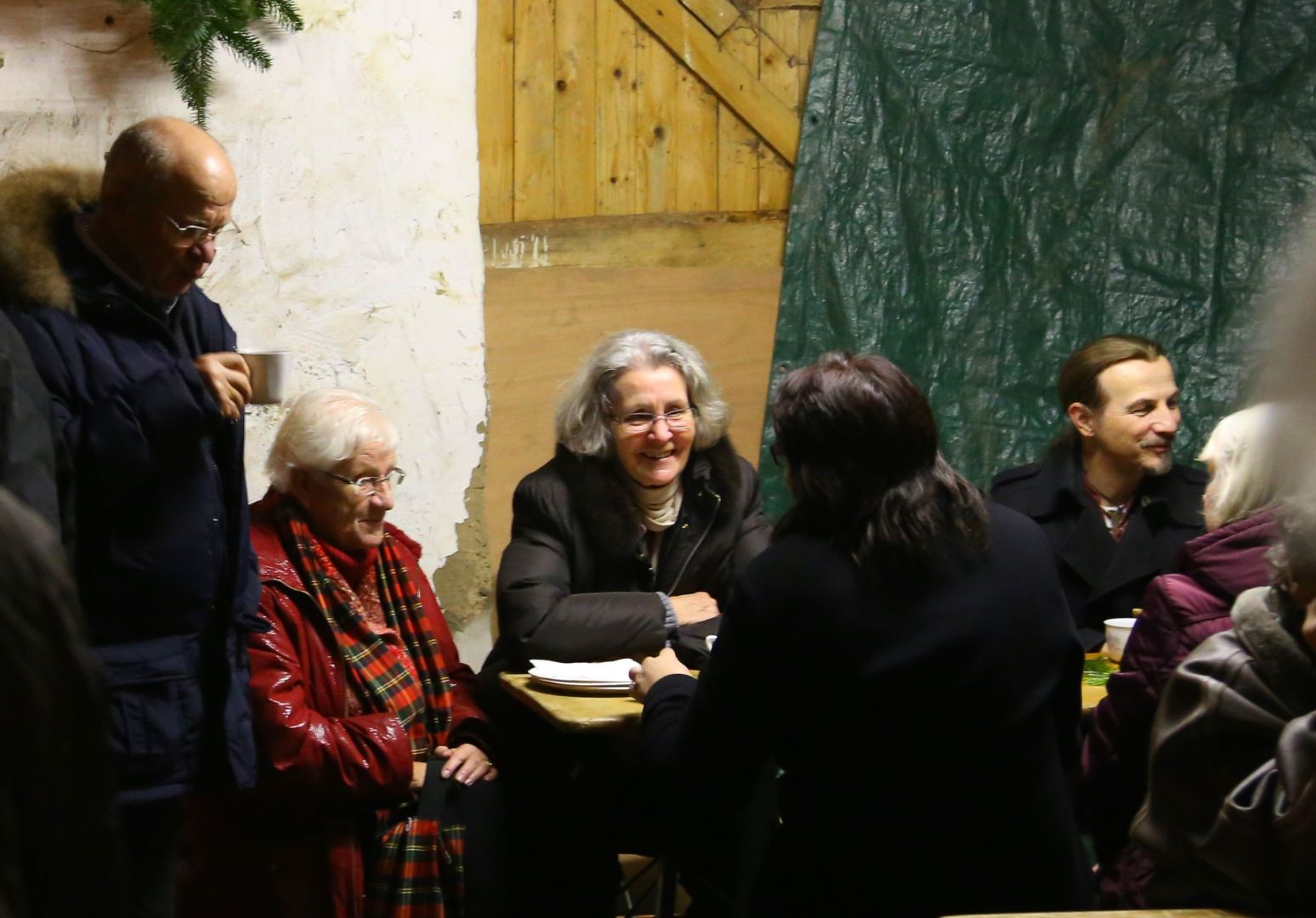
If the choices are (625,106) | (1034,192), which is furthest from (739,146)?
(1034,192)

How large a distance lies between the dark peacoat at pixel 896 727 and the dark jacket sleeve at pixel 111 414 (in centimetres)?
94

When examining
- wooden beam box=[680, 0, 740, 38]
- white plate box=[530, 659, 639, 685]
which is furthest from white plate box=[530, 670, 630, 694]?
wooden beam box=[680, 0, 740, 38]

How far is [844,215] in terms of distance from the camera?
14.9 feet

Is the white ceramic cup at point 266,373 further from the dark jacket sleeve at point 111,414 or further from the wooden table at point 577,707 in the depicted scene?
the wooden table at point 577,707

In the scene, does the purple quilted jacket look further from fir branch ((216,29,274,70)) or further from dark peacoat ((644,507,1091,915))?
fir branch ((216,29,274,70))

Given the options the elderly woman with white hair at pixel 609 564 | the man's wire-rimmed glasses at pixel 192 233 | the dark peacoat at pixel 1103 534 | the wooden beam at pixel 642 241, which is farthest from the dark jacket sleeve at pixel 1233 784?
the wooden beam at pixel 642 241

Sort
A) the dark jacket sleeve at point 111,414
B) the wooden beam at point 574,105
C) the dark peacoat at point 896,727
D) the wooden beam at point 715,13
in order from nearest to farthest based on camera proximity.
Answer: the dark peacoat at point 896,727 → the dark jacket sleeve at point 111,414 → the wooden beam at point 574,105 → the wooden beam at point 715,13

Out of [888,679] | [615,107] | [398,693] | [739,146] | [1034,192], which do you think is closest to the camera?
[888,679]

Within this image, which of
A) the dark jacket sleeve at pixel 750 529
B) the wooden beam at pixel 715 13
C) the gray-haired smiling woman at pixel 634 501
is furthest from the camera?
the wooden beam at pixel 715 13

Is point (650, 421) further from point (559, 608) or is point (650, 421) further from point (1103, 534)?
point (1103, 534)

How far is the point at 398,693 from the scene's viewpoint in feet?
10.1

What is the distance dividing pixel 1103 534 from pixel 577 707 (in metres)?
1.59

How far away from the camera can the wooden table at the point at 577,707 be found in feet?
8.63

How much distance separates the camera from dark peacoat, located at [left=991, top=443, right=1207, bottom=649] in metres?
3.64
